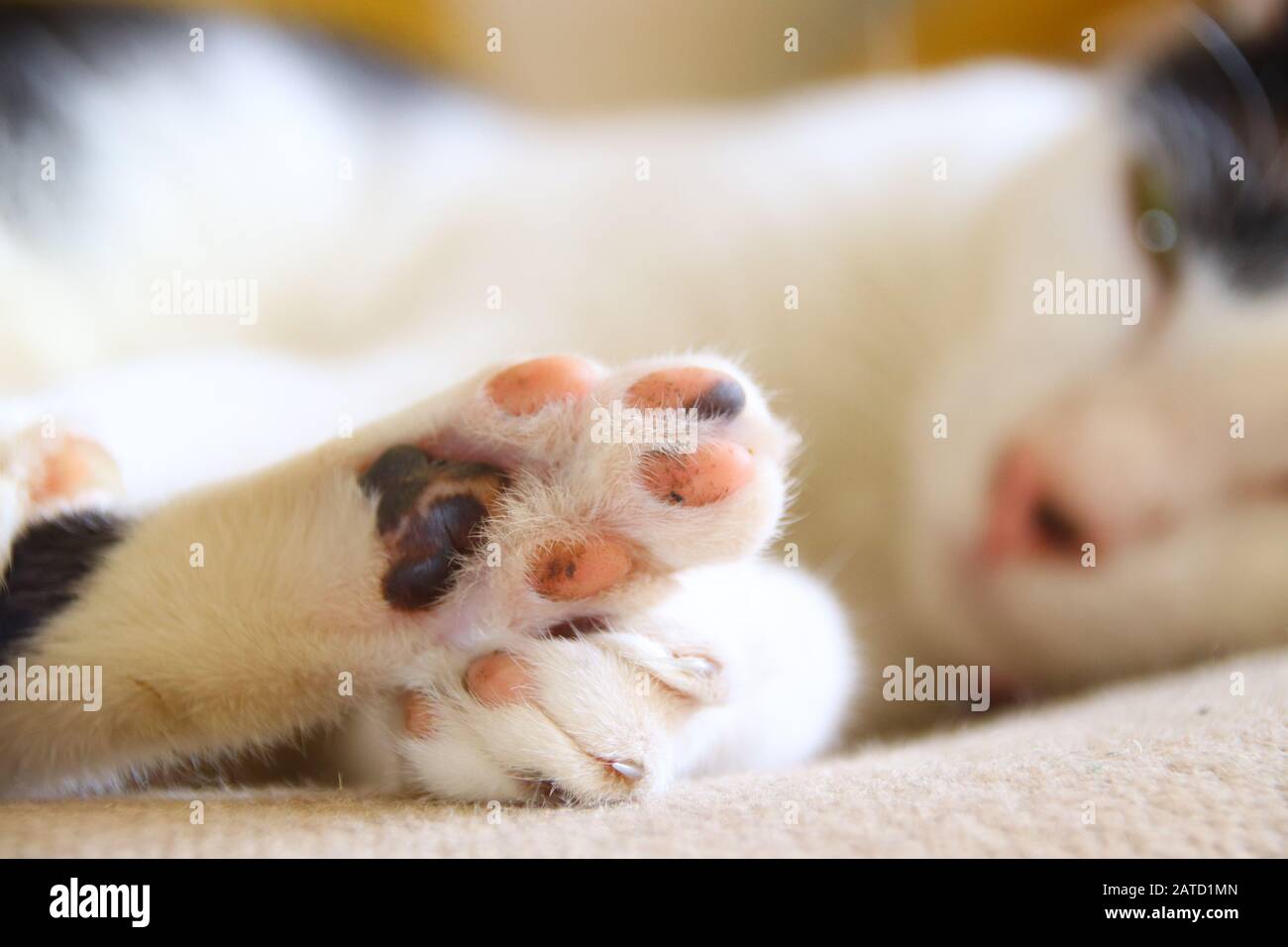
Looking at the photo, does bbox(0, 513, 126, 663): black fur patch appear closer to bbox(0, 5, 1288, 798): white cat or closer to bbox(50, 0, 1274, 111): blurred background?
bbox(0, 5, 1288, 798): white cat

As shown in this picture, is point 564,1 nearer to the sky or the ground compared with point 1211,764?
nearer to the sky

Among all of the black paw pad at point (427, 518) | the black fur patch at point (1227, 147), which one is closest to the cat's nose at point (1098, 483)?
the black fur patch at point (1227, 147)

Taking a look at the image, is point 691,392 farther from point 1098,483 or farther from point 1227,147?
point 1227,147

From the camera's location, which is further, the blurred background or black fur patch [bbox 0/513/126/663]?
the blurred background

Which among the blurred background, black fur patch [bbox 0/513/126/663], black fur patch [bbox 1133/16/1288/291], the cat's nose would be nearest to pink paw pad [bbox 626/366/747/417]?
black fur patch [bbox 0/513/126/663]

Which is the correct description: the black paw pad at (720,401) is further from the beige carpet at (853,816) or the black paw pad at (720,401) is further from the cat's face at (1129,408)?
the cat's face at (1129,408)

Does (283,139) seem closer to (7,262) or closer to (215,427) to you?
(7,262)

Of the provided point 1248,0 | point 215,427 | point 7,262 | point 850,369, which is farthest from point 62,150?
point 1248,0
